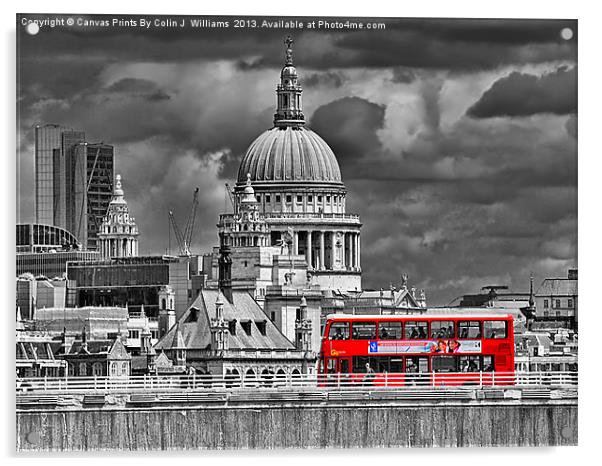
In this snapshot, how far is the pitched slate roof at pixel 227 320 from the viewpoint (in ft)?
367

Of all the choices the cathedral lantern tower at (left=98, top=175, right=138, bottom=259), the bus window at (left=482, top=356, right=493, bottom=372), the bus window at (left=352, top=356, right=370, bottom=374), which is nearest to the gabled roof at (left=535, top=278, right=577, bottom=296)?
the bus window at (left=482, top=356, right=493, bottom=372)

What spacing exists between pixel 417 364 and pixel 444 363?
2.20 feet

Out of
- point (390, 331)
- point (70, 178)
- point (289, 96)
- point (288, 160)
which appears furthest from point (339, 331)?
point (288, 160)

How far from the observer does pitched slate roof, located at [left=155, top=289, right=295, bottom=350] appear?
112 metres

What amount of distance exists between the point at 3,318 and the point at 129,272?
65.3 metres

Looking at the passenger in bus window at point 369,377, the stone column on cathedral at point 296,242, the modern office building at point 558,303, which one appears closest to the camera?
the passenger in bus window at point 369,377

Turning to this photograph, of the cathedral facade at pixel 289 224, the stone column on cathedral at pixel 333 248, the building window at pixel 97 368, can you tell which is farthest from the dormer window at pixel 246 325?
the stone column on cathedral at pixel 333 248

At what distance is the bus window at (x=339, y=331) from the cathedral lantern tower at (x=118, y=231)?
49.6 ft

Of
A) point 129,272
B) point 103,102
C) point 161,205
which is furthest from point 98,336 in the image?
point 103,102

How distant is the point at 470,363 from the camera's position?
68.4 meters

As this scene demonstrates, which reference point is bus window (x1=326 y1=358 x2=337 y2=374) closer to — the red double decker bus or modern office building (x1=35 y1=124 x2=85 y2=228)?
the red double decker bus

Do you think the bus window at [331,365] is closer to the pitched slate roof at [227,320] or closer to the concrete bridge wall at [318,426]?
the concrete bridge wall at [318,426]

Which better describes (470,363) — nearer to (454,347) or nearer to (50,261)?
(454,347)

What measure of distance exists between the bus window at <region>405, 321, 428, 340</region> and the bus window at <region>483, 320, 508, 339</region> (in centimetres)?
156
